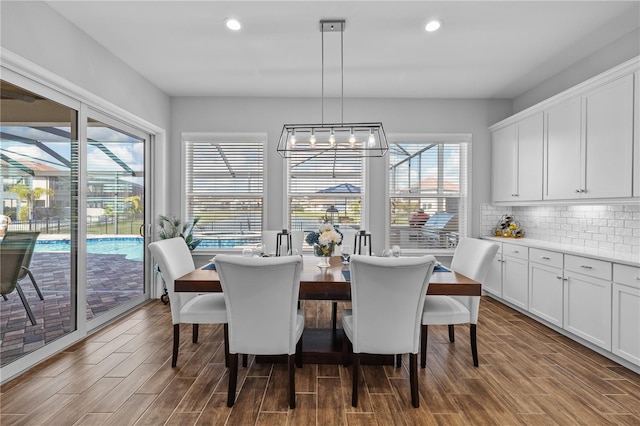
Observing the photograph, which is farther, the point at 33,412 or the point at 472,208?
the point at 472,208

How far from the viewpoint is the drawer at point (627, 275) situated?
2435 millimetres

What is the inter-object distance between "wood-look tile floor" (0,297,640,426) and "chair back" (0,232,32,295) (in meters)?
0.70

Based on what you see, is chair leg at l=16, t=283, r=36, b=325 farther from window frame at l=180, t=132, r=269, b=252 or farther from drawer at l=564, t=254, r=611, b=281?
drawer at l=564, t=254, r=611, b=281

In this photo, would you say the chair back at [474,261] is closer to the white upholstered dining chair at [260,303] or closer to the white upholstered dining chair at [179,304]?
the white upholstered dining chair at [260,303]

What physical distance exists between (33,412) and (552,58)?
5318 millimetres

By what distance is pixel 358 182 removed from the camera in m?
4.71

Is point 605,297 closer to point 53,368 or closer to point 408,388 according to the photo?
point 408,388

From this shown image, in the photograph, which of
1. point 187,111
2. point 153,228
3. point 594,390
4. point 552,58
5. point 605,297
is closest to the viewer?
point 594,390

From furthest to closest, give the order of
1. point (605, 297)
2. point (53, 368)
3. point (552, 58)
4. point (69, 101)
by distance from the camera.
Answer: point (552, 58), point (69, 101), point (605, 297), point (53, 368)

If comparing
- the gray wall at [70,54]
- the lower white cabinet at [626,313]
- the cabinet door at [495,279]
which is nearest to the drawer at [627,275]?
the lower white cabinet at [626,313]

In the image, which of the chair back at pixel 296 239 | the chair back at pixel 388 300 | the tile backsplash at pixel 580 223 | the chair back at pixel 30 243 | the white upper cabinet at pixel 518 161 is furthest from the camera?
the chair back at pixel 296 239

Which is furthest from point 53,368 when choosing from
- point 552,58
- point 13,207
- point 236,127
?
point 552,58

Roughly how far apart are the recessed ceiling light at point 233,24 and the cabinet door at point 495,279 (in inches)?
151

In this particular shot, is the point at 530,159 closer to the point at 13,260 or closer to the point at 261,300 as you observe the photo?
the point at 261,300
